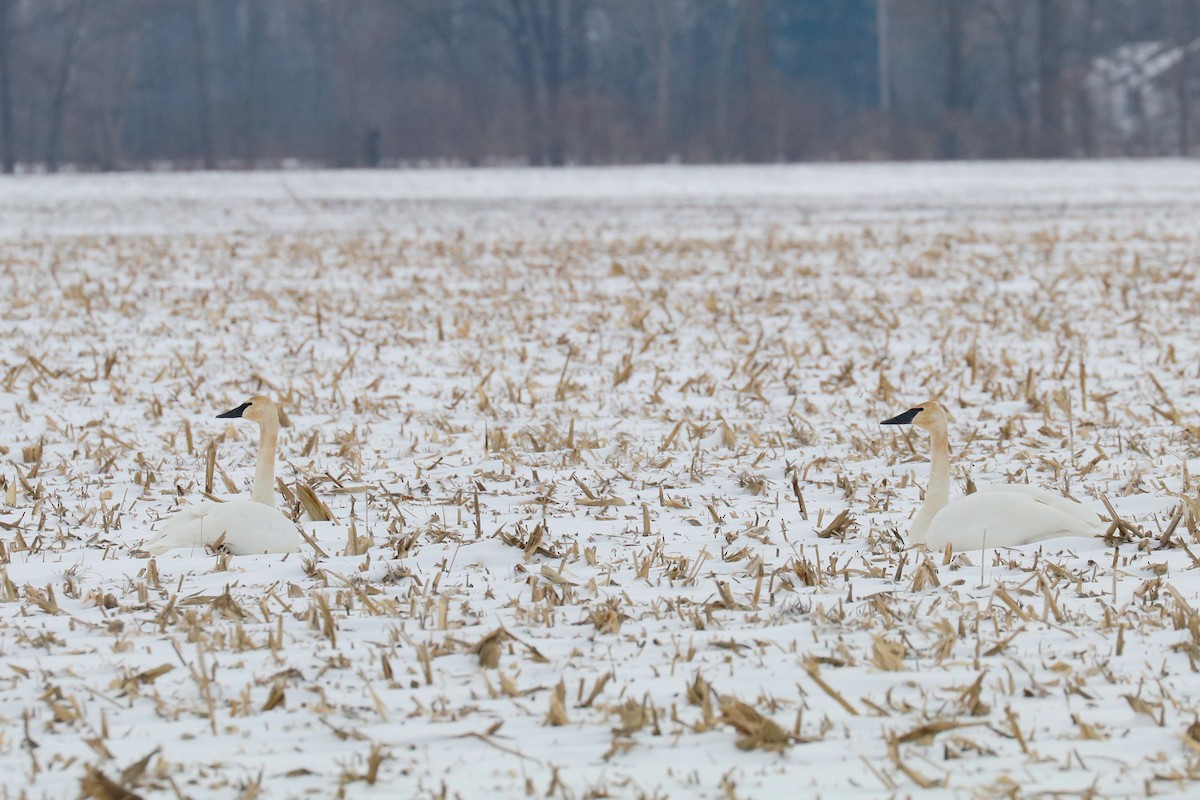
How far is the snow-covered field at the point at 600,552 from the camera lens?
3.09 m

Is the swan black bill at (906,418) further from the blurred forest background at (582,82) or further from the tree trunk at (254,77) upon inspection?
the tree trunk at (254,77)

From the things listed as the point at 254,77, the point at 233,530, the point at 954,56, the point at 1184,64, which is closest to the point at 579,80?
the point at 954,56

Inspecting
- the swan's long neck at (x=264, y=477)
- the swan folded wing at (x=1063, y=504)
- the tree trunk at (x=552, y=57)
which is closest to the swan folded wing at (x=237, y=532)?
the swan's long neck at (x=264, y=477)

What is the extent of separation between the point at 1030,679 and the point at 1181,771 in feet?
1.63

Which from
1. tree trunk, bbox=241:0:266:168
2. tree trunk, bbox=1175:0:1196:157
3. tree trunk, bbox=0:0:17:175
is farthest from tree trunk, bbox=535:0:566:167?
tree trunk, bbox=1175:0:1196:157

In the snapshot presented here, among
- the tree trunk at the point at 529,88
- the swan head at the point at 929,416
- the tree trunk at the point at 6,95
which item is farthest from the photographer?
the tree trunk at the point at 529,88

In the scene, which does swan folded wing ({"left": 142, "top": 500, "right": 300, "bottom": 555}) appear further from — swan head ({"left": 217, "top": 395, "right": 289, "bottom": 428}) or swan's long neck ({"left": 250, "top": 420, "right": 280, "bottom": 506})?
swan head ({"left": 217, "top": 395, "right": 289, "bottom": 428})

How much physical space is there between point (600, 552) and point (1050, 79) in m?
38.7

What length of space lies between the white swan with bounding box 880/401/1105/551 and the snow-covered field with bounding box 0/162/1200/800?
6 centimetres

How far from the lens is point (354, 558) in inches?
180

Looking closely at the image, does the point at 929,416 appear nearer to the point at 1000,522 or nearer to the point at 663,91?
the point at 1000,522

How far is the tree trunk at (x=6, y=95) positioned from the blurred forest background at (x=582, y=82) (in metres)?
0.06

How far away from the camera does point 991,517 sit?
4520 mm

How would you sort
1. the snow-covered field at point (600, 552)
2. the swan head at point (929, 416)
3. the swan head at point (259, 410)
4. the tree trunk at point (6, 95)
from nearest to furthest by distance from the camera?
the snow-covered field at point (600, 552) < the swan head at point (929, 416) < the swan head at point (259, 410) < the tree trunk at point (6, 95)
